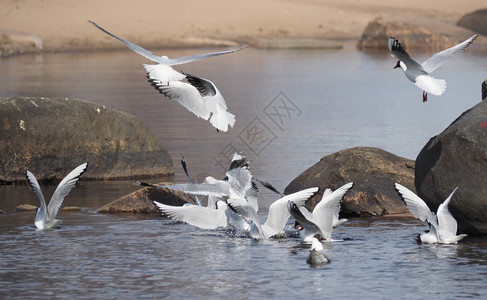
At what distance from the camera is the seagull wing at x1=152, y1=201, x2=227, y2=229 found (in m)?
14.2

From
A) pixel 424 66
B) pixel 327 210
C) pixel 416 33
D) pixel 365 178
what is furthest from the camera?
pixel 416 33

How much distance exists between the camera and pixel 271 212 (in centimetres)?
1359

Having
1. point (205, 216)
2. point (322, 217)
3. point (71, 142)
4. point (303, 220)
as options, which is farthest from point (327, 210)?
point (71, 142)

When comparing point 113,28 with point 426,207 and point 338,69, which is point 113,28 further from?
point 426,207

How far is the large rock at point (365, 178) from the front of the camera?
15391 millimetres

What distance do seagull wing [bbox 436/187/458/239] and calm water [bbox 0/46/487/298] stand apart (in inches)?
7.8

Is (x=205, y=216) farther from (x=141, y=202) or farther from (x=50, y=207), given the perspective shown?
(x=50, y=207)

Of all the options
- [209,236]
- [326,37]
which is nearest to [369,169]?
[209,236]

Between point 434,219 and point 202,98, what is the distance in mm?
3702

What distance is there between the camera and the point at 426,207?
42.8ft

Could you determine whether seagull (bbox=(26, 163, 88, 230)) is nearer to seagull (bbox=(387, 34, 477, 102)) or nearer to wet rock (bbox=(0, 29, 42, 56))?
seagull (bbox=(387, 34, 477, 102))

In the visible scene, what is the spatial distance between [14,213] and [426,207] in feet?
18.7

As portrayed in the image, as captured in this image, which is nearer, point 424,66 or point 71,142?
point 424,66

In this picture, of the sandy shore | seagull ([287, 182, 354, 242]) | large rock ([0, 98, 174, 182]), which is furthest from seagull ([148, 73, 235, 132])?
the sandy shore
